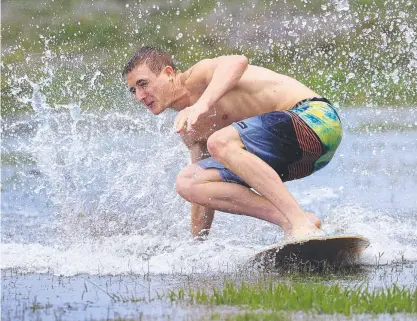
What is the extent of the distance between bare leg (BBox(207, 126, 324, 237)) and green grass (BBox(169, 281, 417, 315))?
1019 mm

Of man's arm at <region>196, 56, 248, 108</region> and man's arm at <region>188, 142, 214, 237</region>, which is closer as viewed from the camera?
man's arm at <region>196, 56, 248, 108</region>

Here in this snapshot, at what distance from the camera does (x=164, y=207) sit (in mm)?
9445

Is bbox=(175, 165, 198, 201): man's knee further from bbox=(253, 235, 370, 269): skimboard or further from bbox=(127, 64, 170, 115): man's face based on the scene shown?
bbox=(253, 235, 370, 269): skimboard

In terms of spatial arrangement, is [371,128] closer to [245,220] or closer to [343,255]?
[245,220]

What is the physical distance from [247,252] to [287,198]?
0.61 m

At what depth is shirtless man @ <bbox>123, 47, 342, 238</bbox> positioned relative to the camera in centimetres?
690

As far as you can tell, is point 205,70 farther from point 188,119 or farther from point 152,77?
point 188,119

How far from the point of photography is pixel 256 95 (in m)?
7.47

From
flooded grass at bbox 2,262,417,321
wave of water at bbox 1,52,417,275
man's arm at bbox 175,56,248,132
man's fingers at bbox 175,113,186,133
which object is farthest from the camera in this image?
wave of water at bbox 1,52,417,275

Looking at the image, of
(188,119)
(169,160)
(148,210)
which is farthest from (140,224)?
(188,119)

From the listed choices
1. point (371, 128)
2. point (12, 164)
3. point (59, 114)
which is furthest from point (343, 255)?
point (59, 114)

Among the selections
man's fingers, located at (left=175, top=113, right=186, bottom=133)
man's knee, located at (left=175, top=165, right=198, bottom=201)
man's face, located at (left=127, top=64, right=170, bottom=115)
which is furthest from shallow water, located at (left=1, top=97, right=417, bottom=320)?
man's face, located at (left=127, top=64, right=170, bottom=115)

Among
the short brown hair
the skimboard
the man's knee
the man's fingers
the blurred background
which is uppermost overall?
the blurred background

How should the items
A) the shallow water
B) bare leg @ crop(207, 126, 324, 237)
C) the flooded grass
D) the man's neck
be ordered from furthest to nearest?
the man's neck, bare leg @ crop(207, 126, 324, 237), the shallow water, the flooded grass
